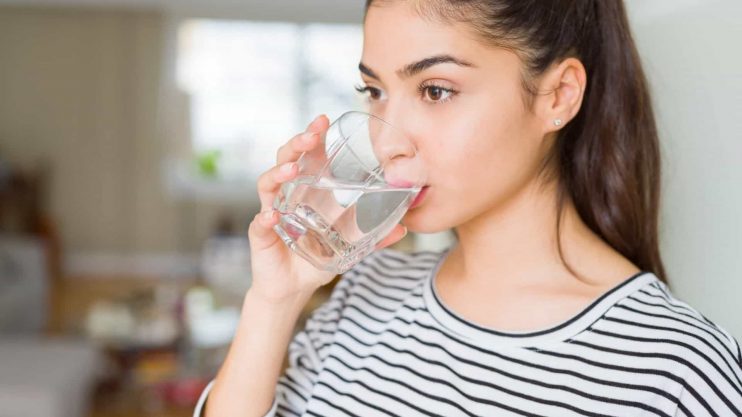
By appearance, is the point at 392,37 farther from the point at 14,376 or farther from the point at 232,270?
the point at 232,270

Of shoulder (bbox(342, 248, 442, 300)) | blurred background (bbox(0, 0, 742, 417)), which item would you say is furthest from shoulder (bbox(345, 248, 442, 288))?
blurred background (bbox(0, 0, 742, 417))

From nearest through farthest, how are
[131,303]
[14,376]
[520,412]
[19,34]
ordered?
[520,412] → [14,376] → [131,303] → [19,34]

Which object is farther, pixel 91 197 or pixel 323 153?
pixel 91 197

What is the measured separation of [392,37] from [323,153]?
154 mm

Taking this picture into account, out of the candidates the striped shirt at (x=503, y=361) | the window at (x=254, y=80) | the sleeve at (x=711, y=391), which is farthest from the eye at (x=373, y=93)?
the window at (x=254, y=80)

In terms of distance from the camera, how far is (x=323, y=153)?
2.92 feet

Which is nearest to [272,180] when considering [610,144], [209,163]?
[610,144]

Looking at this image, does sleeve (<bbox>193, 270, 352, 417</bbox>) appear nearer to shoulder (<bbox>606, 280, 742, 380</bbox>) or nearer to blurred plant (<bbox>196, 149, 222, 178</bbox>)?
shoulder (<bbox>606, 280, 742, 380</bbox>)

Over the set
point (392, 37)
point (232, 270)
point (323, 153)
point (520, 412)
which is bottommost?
point (232, 270)

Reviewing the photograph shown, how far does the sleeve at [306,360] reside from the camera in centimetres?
113

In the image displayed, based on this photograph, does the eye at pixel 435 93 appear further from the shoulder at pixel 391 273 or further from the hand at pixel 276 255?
the shoulder at pixel 391 273

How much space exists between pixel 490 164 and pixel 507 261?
0.17 meters

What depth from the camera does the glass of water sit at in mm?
861

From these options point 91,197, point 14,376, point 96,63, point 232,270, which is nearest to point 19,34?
point 96,63
